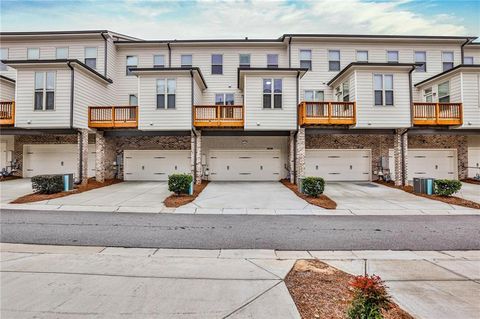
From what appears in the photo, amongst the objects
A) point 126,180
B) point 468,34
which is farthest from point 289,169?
point 468,34

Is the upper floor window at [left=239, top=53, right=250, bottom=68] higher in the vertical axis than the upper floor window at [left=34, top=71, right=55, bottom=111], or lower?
higher

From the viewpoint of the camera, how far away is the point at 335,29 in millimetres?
25922

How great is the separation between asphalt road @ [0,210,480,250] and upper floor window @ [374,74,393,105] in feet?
28.6

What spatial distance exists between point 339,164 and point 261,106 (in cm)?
823

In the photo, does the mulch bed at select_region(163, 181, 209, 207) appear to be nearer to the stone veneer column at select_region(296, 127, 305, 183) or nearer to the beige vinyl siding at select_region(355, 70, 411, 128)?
the stone veneer column at select_region(296, 127, 305, 183)

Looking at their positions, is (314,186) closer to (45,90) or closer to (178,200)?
(178,200)

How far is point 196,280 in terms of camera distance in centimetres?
413

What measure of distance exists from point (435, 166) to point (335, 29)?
1721cm

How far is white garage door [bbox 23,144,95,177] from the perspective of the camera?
1880 centimetres

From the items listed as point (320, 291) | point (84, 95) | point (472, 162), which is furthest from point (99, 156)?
point (472, 162)

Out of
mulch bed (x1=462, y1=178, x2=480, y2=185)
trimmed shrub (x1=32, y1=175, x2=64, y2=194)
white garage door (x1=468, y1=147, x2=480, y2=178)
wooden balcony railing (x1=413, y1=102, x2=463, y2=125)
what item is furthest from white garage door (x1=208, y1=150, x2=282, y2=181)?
white garage door (x1=468, y1=147, x2=480, y2=178)

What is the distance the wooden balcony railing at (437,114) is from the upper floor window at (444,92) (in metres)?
1.21

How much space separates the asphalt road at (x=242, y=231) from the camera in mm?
6180

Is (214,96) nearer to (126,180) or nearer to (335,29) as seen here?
(126,180)
